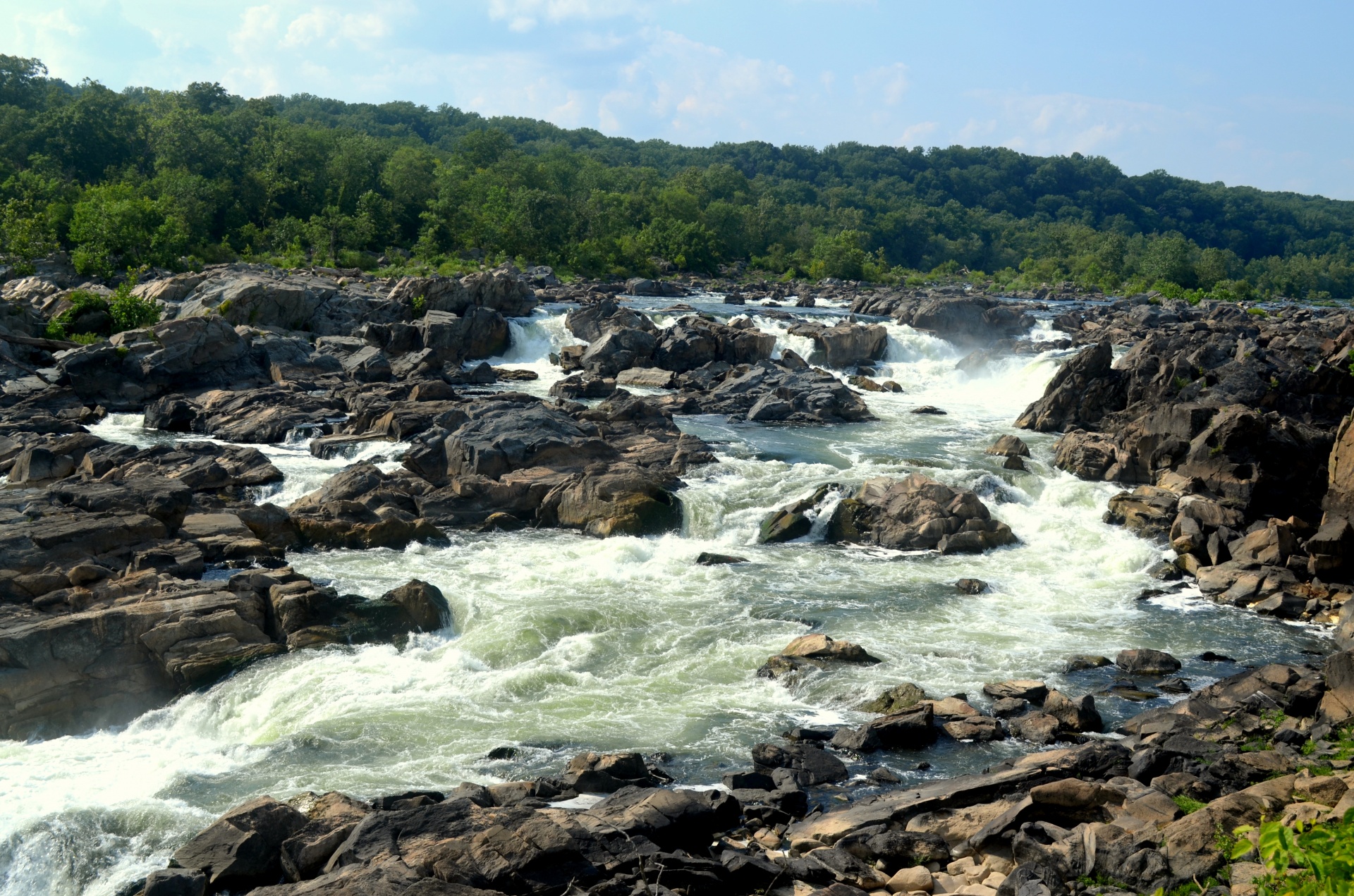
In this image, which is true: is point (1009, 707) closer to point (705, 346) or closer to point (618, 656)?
point (618, 656)

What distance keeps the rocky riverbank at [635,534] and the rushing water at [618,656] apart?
51cm

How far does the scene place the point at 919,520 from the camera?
81.1ft

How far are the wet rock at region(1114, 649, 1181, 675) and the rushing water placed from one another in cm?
42

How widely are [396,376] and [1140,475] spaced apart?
85.0ft

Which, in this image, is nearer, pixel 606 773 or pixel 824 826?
pixel 824 826

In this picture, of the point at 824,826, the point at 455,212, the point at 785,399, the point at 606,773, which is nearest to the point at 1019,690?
the point at 824,826

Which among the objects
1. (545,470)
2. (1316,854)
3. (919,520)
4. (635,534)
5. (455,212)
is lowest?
(635,534)

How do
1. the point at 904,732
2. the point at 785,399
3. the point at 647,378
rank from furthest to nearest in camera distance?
1. the point at 647,378
2. the point at 785,399
3. the point at 904,732

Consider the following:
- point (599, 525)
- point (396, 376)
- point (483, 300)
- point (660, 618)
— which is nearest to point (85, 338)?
point (396, 376)

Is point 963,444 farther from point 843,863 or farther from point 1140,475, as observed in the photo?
point 843,863

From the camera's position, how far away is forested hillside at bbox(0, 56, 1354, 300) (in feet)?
209

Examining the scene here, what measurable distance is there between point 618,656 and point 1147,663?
29.7 feet

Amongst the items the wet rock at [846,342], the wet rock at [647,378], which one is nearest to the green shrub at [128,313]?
the wet rock at [647,378]

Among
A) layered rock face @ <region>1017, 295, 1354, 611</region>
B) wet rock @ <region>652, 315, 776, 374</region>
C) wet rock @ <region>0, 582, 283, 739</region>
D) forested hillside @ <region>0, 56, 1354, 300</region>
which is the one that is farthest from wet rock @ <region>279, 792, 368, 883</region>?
forested hillside @ <region>0, 56, 1354, 300</region>
